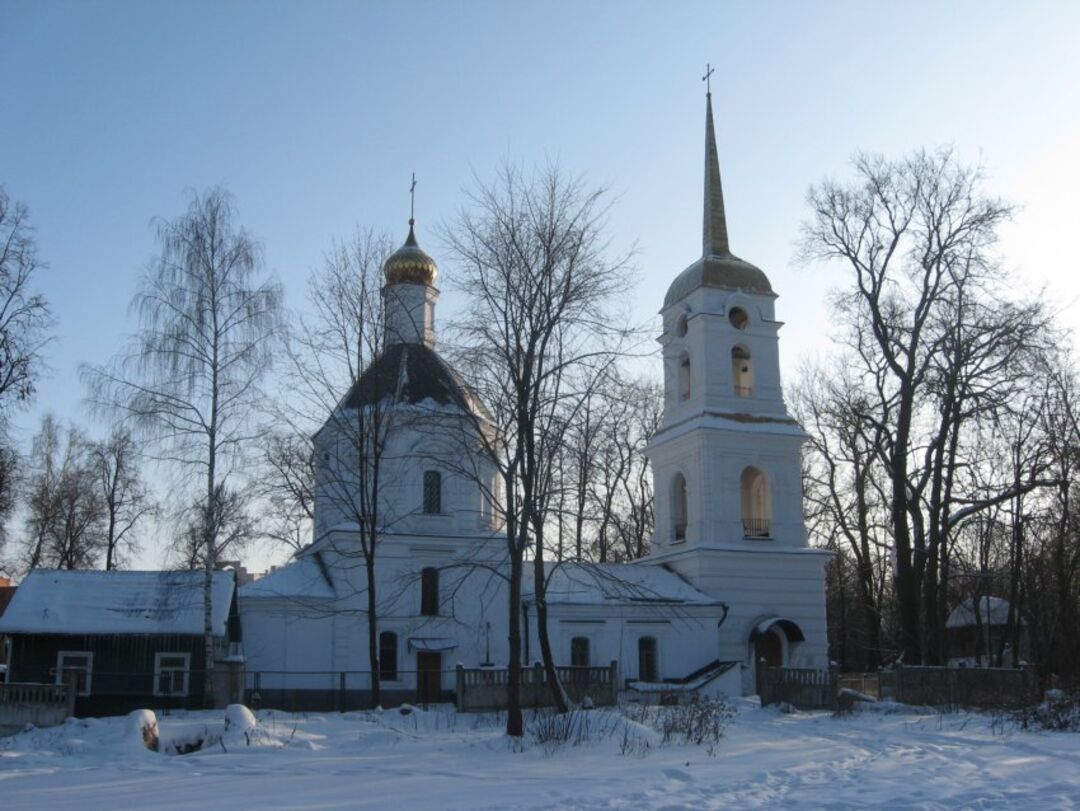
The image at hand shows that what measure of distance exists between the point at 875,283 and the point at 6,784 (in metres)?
23.4

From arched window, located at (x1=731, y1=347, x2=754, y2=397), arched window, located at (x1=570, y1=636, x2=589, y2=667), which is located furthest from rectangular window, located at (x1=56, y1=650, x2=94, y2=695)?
arched window, located at (x1=731, y1=347, x2=754, y2=397)

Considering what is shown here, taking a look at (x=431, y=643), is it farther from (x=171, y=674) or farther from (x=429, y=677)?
(x=171, y=674)

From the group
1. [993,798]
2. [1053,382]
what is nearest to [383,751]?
[993,798]

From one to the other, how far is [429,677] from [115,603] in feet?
26.5

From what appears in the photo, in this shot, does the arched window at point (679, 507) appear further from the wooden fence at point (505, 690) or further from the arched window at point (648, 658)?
the wooden fence at point (505, 690)

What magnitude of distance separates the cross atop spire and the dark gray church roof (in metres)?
10.1

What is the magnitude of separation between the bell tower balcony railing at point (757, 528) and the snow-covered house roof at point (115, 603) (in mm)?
15020

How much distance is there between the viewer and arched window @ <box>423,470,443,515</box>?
104ft

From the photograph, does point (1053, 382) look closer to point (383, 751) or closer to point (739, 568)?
point (739, 568)

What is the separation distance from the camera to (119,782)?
11844 mm

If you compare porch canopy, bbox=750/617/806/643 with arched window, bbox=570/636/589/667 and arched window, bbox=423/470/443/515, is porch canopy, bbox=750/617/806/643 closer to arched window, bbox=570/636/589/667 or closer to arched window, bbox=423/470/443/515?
arched window, bbox=570/636/589/667

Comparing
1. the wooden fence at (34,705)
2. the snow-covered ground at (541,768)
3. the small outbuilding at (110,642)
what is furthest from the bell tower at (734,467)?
the wooden fence at (34,705)

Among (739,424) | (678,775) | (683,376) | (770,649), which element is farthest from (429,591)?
(678,775)

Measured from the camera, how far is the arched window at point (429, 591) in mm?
30375
